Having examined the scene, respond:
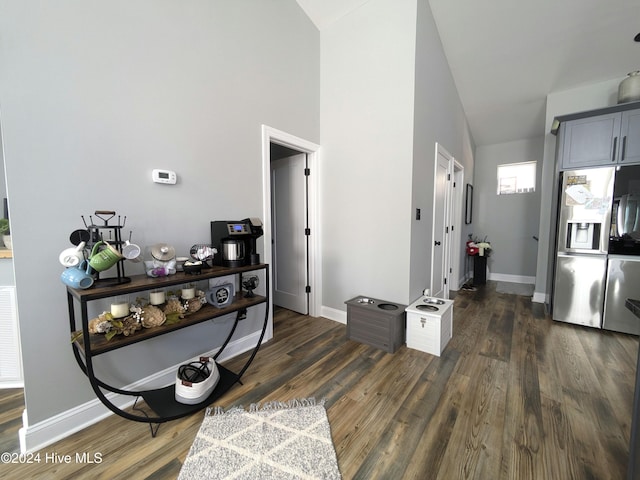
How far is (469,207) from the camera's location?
5.12 meters

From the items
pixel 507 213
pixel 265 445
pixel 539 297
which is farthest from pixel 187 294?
pixel 507 213

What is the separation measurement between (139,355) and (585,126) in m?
4.91

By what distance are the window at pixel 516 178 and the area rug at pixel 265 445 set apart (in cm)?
543

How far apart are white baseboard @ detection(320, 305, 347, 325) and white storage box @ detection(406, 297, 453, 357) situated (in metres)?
0.83

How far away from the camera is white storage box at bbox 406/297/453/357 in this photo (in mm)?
2355

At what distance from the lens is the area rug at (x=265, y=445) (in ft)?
4.16

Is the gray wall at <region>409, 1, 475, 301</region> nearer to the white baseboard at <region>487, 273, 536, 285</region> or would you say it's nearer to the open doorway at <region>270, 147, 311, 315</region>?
the open doorway at <region>270, 147, 311, 315</region>

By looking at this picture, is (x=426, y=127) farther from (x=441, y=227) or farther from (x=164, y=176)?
(x=164, y=176)

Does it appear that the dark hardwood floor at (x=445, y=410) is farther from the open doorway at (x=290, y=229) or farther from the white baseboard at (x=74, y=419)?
the open doorway at (x=290, y=229)

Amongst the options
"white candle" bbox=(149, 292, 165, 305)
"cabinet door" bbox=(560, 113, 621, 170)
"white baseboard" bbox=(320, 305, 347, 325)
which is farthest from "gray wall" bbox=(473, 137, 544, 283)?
"white candle" bbox=(149, 292, 165, 305)

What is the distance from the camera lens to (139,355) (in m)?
1.79

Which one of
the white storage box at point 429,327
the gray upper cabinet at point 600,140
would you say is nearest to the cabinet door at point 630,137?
the gray upper cabinet at point 600,140

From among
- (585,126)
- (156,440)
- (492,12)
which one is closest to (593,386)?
(585,126)

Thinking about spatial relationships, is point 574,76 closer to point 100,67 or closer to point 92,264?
point 100,67
